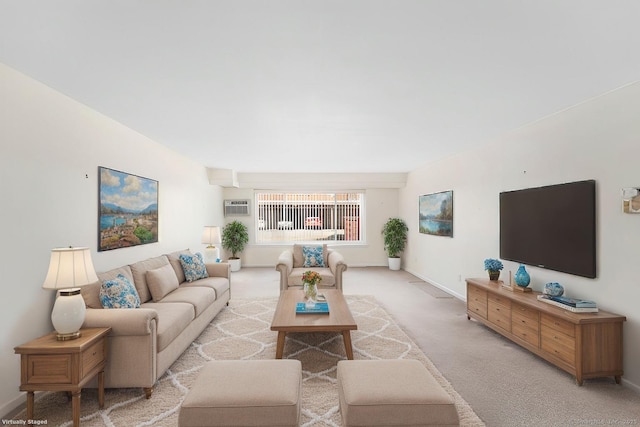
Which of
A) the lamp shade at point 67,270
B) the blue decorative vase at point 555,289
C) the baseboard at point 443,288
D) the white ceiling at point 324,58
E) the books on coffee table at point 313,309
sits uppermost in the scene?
the white ceiling at point 324,58

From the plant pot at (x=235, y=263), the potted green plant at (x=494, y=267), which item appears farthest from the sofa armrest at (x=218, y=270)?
the potted green plant at (x=494, y=267)

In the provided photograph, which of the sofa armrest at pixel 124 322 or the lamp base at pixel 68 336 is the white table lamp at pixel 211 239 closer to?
the sofa armrest at pixel 124 322

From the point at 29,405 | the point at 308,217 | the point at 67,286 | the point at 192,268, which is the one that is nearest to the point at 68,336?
the point at 67,286

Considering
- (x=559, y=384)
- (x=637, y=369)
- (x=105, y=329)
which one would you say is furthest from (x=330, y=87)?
(x=637, y=369)

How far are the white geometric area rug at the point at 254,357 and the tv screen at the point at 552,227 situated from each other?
1.73 metres

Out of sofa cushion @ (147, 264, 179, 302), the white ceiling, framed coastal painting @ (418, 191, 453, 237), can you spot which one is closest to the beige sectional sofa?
sofa cushion @ (147, 264, 179, 302)

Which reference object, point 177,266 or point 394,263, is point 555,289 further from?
point 394,263

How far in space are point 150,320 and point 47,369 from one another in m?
0.68

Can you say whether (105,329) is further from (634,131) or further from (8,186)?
(634,131)

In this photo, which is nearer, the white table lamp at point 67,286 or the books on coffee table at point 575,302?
the white table lamp at point 67,286

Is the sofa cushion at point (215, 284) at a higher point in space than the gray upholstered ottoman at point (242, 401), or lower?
higher

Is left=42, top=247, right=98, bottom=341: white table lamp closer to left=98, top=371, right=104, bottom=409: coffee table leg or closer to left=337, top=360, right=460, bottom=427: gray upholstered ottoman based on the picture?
left=98, top=371, right=104, bottom=409: coffee table leg

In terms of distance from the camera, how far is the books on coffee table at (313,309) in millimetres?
Answer: 3608

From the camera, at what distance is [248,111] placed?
11.4ft
